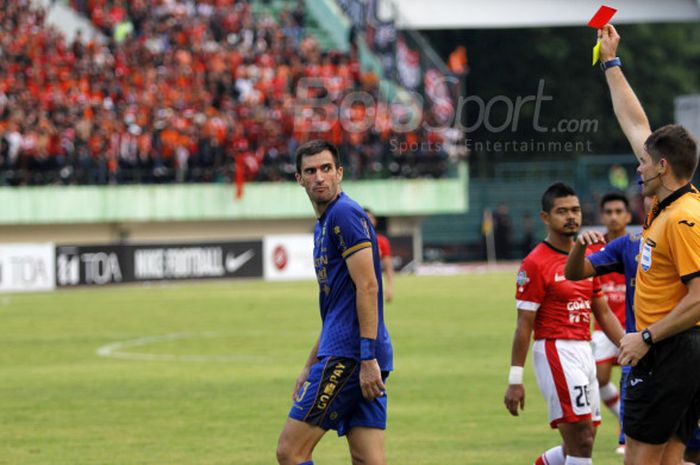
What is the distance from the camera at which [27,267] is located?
36.1 metres

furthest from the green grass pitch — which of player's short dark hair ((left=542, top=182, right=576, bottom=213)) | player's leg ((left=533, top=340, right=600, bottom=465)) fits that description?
player's short dark hair ((left=542, top=182, right=576, bottom=213))

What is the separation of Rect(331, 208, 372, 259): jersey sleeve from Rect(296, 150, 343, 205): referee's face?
0.20 meters

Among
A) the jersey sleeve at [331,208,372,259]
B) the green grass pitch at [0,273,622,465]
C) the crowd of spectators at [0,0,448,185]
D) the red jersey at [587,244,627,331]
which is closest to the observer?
the jersey sleeve at [331,208,372,259]

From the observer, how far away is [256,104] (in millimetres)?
42875

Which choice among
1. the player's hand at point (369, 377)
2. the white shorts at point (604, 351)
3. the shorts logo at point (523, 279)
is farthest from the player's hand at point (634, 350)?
the white shorts at point (604, 351)

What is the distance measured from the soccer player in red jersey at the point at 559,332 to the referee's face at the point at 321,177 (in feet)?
7.23

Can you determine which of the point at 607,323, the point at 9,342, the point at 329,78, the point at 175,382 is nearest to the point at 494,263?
the point at 329,78

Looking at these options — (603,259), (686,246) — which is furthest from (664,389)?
(603,259)

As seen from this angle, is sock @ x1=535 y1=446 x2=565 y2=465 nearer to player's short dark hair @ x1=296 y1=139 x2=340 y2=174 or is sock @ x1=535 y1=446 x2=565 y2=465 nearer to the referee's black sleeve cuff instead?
player's short dark hair @ x1=296 y1=139 x2=340 y2=174

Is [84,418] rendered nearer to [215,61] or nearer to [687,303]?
[687,303]

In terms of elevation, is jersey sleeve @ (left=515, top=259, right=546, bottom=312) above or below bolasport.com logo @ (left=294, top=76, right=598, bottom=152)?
below

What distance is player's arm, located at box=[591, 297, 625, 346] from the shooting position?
31.0 feet

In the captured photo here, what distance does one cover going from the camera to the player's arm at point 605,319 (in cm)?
945

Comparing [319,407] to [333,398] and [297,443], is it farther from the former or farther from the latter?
[297,443]
